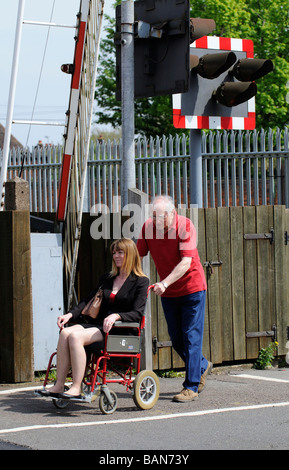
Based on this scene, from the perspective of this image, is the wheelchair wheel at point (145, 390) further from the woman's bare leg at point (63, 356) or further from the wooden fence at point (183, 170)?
the wooden fence at point (183, 170)

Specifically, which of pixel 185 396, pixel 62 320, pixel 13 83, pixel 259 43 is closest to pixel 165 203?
pixel 62 320

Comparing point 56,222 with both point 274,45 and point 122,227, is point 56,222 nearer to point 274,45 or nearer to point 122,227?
point 122,227

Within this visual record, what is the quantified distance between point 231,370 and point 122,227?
2044mm

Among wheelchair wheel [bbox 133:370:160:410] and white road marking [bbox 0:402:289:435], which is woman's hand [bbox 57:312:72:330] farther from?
white road marking [bbox 0:402:289:435]

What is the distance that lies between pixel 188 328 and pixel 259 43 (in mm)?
28079

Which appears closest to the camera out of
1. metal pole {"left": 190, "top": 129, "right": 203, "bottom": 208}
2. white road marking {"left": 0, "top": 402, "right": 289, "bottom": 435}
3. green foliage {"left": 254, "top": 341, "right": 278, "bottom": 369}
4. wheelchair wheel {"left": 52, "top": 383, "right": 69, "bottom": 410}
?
white road marking {"left": 0, "top": 402, "right": 289, "bottom": 435}

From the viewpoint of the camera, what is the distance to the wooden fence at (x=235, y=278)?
357 inches

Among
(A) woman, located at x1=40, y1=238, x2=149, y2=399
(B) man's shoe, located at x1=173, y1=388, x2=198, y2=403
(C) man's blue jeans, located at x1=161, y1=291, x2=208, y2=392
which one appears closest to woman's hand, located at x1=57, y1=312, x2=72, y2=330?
(A) woman, located at x1=40, y1=238, x2=149, y2=399

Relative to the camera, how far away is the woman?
273 inches

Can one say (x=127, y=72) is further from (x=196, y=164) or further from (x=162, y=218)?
(x=196, y=164)

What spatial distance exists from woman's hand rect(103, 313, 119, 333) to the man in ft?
2.20

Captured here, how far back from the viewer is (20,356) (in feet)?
27.1

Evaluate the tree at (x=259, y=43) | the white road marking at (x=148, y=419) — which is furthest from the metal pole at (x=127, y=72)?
the tree at (x=259, y=43)

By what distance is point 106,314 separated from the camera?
7.32 m
